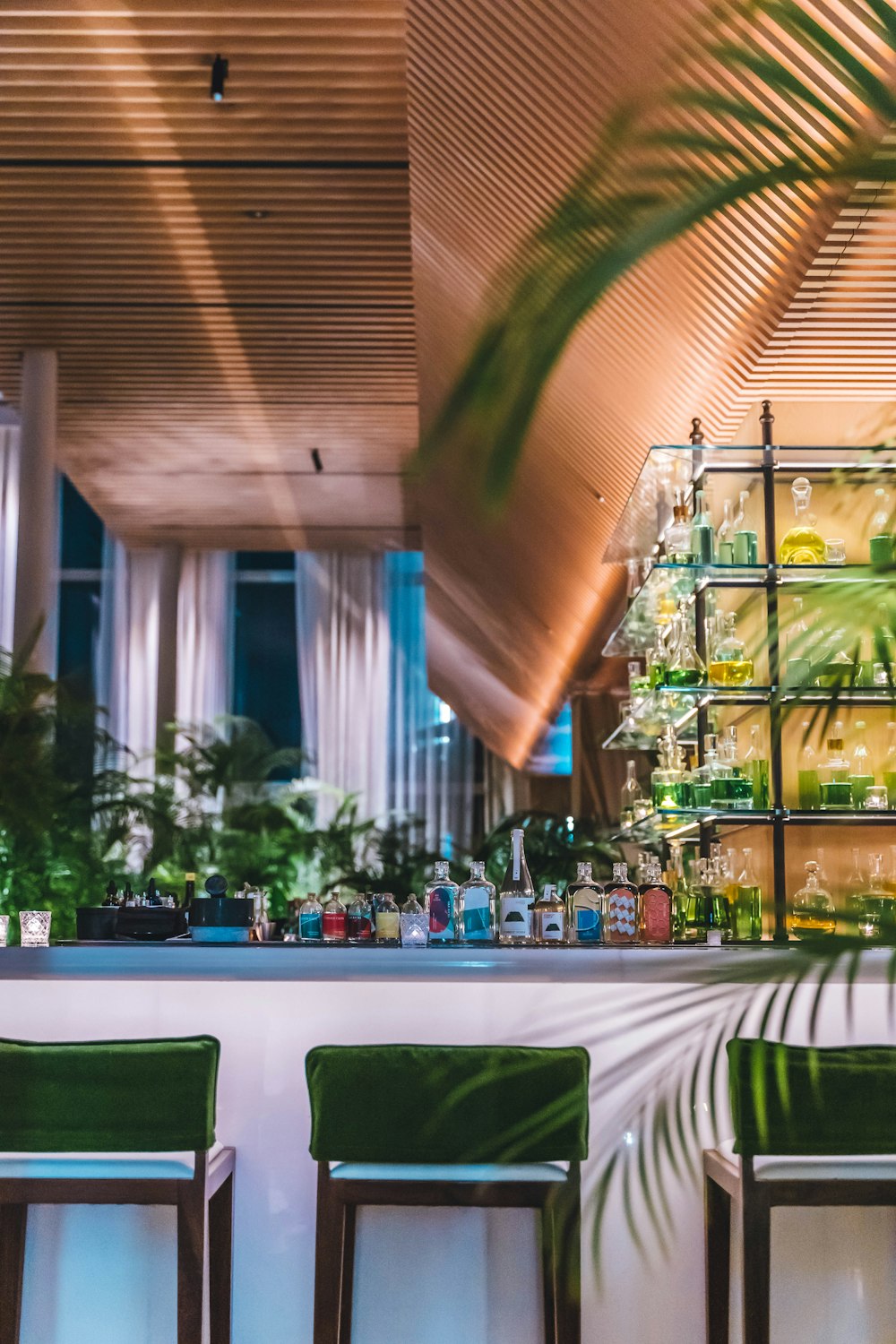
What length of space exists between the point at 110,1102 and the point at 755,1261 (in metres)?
1.23

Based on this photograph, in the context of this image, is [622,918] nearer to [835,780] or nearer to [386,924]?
[386,924]

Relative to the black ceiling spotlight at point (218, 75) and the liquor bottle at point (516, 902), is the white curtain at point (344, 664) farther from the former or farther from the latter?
the liquor bottle at point (516, 902)

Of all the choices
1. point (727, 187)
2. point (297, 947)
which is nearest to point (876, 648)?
point (727, 187)

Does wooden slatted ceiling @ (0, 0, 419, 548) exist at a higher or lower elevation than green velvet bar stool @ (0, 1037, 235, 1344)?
higher

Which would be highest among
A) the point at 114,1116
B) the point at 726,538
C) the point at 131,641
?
the point at 131,641

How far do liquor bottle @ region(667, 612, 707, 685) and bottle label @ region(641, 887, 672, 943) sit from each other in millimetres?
927

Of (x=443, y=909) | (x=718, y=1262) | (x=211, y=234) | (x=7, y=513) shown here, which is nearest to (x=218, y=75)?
(x=211, y=234)

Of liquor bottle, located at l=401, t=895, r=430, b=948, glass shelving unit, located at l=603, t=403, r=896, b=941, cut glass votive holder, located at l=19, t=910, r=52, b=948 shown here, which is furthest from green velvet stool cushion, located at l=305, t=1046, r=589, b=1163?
glass shelving unit, located at l=603, t=403, r=896, b=941

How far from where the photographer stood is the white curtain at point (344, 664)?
13203 mm

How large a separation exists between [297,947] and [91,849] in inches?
186

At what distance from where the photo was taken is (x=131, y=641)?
1316cm

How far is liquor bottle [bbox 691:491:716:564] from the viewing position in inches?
175

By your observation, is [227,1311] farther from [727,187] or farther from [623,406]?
[623,406]

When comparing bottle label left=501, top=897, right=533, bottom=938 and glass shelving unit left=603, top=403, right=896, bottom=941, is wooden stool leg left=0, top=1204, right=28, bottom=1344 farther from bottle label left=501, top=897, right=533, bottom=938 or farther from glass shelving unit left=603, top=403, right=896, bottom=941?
glass shelving unit left=603, top=403, right=896, bottom=941
